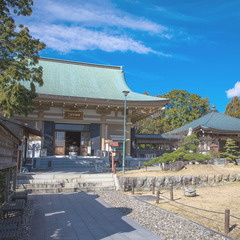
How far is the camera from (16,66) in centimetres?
1067

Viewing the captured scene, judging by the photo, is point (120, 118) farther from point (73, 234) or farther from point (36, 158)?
point (73, 234)

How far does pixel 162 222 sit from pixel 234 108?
4019 cm

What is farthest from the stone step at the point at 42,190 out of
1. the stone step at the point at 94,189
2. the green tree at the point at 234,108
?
the green tree at the point at 234,108

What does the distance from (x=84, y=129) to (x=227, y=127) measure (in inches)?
643

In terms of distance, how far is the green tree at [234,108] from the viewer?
40.5 metres

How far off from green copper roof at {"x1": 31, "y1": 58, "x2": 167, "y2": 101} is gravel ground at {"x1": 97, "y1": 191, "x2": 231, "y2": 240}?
11883 millimetres

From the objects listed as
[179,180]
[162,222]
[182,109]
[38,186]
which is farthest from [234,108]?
[162,222]

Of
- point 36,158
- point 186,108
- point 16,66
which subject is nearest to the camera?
point 16,66

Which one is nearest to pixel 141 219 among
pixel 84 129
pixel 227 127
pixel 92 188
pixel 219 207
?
pixel 219 207

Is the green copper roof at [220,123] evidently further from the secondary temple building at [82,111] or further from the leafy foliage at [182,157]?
the leafy foliage at [182,157]

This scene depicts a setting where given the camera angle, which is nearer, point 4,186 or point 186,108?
point 4,186

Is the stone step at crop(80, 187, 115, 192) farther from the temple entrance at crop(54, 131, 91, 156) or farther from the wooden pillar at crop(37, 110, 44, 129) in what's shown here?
the wooden pillar at crop(37, 110, 44, 129)

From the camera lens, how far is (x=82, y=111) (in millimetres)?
19047

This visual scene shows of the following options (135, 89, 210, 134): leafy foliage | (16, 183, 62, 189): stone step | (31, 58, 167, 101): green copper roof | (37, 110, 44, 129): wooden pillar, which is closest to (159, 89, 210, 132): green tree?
(135, 89, 210, 134): leafy foliage
